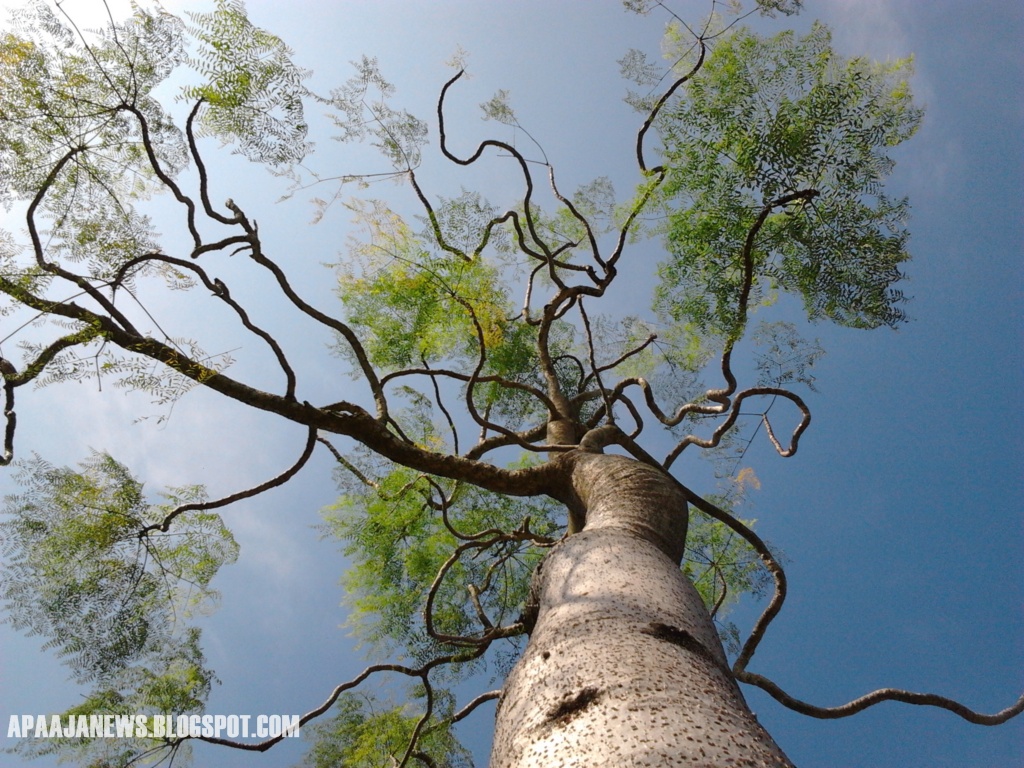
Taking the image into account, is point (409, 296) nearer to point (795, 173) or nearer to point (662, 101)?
point (662, 101)

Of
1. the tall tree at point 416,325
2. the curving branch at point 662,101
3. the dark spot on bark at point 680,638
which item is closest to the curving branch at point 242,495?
the tall tree at point 416,325

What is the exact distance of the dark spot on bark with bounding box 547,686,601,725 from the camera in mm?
1099

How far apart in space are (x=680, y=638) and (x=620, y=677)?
281mm

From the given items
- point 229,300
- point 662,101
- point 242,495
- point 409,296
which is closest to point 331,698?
point 242,495

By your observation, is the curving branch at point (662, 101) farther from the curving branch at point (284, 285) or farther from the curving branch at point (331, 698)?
the curving branch at point (331, 698)

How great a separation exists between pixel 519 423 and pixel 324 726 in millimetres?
2861

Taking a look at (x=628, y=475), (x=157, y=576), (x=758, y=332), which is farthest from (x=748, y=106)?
(x=157, y=576)

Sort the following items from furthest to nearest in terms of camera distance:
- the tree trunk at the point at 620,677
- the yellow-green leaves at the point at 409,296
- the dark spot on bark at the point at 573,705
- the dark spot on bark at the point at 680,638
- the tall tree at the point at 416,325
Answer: the yellow-green leaves at the point at 409,296
the tall tree at the point at 416,325
the dark spot on bark at the point at 680,638
the dark spot on bark at the point at 573,705
the tree trunk at the point at 620,677

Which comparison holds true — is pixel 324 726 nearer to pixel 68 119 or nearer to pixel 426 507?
pixel 426 507

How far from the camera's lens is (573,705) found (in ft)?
3.67

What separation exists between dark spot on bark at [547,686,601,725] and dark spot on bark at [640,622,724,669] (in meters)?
0.28

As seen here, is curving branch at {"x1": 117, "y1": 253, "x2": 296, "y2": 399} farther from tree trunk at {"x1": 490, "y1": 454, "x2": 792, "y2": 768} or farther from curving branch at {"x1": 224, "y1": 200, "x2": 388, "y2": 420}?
tree trunk at {"x1": 490, "y1": 454, "x2": 792, "y2": 768}

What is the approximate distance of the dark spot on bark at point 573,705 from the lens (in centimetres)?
110

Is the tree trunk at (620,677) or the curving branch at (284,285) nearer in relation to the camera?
the tree trunk at (620,677)
